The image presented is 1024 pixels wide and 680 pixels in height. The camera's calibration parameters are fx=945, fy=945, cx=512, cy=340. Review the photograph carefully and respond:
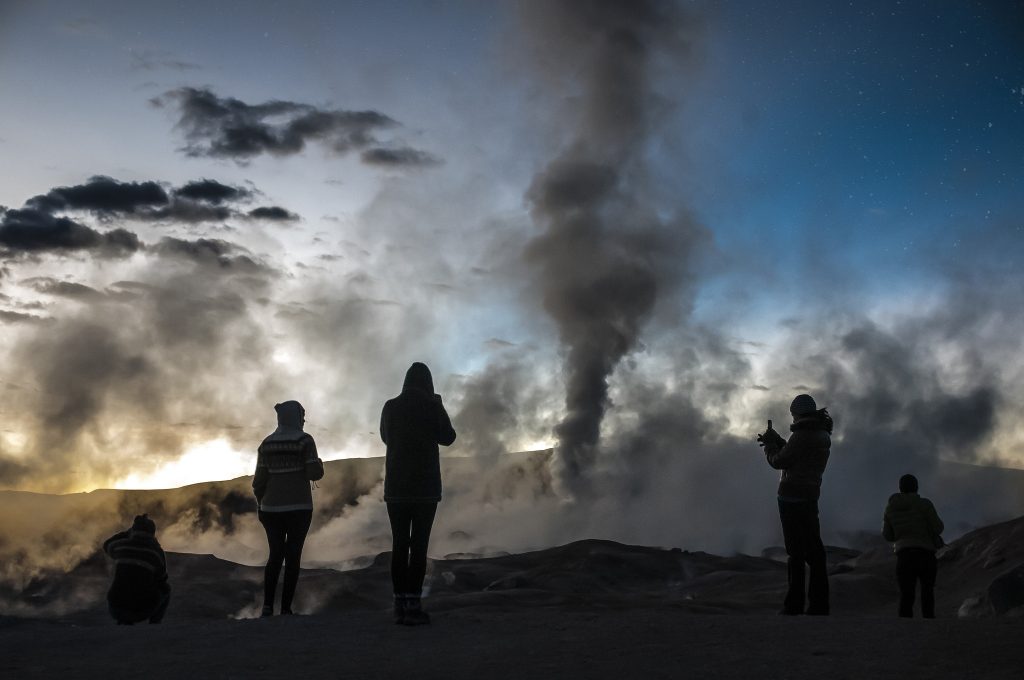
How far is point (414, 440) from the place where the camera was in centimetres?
791

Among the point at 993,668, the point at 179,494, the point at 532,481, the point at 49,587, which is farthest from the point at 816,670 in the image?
the point at 179,494

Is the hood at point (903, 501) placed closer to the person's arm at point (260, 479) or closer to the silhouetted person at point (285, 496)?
the silhouetted person at point (285, 496)

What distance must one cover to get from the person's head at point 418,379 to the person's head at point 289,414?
163 cm

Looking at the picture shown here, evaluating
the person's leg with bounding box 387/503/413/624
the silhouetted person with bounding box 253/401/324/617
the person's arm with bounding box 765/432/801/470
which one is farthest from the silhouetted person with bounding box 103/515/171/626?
the person's arm with bounding box 765/432/801/470

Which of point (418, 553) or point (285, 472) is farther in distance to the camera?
point (285, 472)

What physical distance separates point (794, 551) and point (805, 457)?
93cm

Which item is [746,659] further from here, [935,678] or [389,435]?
[389,435]

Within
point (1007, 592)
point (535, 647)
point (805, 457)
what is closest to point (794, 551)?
point (805, 457)

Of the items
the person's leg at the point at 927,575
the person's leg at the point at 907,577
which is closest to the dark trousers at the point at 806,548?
the person's leg at the point at 907,577

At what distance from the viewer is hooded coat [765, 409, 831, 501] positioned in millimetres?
9164

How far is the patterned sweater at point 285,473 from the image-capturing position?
29.5 feet

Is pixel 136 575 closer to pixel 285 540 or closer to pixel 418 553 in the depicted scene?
pixel 285 540

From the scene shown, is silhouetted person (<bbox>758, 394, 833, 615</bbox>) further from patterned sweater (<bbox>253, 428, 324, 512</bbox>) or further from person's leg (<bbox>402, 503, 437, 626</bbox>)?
patterned sweater (<bbox>253, 428, 324, 512</bbox>)

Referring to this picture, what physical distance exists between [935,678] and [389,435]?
448 centimetres
